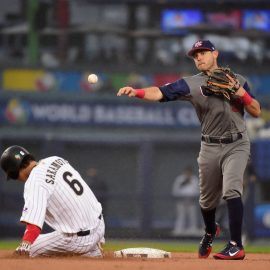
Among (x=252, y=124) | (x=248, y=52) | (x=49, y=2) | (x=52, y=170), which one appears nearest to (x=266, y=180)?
(x=252, y=124)

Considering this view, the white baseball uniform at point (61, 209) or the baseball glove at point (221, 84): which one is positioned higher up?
the baseball glove at point (221, 84)

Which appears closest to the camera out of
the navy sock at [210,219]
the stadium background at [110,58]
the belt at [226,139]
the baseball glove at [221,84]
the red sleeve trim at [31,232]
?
the red sleeve trim at [31,232]

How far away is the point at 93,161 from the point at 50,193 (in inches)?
373

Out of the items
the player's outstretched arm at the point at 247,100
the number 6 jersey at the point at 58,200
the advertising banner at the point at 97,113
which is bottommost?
the advertising banner at the point at 97,113

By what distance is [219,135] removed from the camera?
720 cm

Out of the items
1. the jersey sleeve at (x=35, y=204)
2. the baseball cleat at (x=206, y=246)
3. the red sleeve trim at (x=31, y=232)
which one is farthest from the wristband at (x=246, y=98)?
the red sleeve trim at (x=31, y=232)

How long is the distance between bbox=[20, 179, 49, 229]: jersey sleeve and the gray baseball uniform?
50.3 inches

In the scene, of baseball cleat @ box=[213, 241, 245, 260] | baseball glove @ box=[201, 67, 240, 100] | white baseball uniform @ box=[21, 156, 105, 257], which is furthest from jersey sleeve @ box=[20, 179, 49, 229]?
baseball glove @ box=[201, 67, 240, 100]

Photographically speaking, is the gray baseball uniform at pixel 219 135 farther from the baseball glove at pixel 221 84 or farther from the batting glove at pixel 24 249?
the batting glove at pixel 24 249

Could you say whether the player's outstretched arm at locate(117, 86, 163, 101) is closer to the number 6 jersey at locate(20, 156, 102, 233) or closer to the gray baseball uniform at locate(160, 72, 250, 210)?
the gray baseball uniform at locate(160, 72, 250, 210)

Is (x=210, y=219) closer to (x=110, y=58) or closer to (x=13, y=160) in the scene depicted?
(x=13, y=160)

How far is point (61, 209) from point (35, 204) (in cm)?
32

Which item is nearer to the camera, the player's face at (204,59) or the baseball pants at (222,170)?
the baseball pants at (222,170)

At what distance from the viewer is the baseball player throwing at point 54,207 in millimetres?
6508
